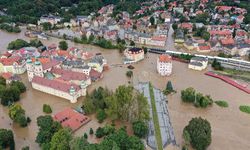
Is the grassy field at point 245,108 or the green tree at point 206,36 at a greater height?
the green tree at point 206,36

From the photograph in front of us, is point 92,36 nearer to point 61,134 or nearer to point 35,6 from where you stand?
point 35,6

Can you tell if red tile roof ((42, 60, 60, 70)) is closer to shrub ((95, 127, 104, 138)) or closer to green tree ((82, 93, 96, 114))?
green tree ((82, 93, 96, 114))

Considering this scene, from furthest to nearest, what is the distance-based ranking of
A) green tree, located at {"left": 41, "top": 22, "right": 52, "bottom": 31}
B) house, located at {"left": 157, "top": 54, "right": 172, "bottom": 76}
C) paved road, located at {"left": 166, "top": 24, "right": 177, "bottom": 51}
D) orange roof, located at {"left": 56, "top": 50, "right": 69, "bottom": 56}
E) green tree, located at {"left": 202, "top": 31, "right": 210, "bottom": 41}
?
green tree, located at {"left": 41, "top": 22, "right": 52, "bottom": 31}
green tree, located at {"left": 202, "top": 31, "right": 210, "bottom": 41}
paved road, located at {"left": 166, "top": 24, "right": 177, "bottom": 51}
orange roof, located at {"left": 56, "top": 50, "right": 69, "bottom": 56}
house, located at {"left": 157, "top": 54, "right": 172, "bottom": 76}

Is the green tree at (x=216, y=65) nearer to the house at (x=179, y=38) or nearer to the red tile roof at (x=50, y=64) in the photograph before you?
the house at (x=179, y=38)

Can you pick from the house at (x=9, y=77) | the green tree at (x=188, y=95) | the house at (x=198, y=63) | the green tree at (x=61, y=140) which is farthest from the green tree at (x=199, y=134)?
the house at (x=9, y=77)

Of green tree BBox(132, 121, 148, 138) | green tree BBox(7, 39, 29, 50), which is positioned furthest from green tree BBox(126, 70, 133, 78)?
green tree BBox(7, 39, 29, 50)

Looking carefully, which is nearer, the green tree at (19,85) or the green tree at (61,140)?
the green tree at (61,140)

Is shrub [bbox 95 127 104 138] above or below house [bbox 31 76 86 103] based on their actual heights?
below

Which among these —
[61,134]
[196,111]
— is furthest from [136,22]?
[61,134]
